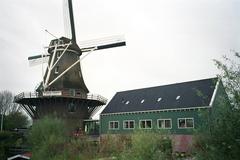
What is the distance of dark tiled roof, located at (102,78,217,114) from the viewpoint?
98.3 feet

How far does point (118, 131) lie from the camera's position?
116ft

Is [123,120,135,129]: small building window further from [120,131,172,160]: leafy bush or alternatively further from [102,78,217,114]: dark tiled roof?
[120,131,172,160]: leafy bush

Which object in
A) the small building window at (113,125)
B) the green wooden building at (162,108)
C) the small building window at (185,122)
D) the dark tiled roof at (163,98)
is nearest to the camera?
the small building window at (185,122)

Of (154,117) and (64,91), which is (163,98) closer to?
(154,117)

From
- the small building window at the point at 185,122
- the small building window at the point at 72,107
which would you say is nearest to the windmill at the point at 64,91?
the small building window at the point at 72,107

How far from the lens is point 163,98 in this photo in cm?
3341

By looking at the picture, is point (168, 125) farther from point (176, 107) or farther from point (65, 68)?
point (65, 68)

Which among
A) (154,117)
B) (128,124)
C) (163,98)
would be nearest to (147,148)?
(154,117)

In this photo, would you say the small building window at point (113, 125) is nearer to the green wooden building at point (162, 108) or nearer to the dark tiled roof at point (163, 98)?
the green wooden building at point (162, 108)

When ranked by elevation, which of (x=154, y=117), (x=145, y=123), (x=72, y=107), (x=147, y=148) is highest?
(x=72, y=107)

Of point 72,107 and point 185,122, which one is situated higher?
point 72,107

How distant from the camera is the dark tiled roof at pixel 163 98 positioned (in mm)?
29959

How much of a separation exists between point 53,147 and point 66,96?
12.5m

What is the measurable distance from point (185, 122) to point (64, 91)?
15295 millimetres
